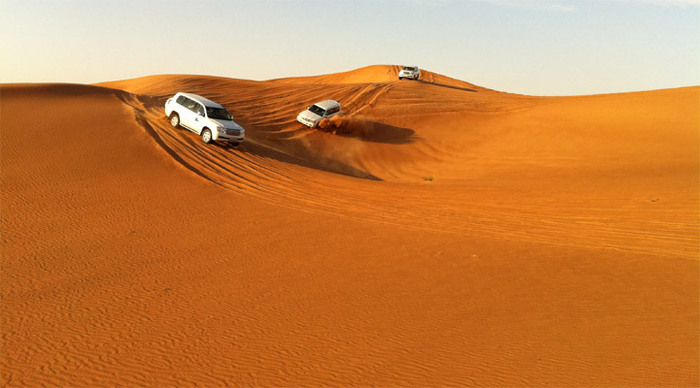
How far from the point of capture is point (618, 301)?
9.06 meters

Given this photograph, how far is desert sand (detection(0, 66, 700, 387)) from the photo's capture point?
6.72 metres

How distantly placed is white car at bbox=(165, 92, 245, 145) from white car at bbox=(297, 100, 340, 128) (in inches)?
359

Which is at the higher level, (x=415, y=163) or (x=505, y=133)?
(x=505, y=133)

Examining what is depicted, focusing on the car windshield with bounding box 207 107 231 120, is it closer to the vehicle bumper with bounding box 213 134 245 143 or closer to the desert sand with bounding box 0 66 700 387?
the vehicle bumper with bounding box 213 134 245 143

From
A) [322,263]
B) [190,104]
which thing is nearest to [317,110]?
[190,104]

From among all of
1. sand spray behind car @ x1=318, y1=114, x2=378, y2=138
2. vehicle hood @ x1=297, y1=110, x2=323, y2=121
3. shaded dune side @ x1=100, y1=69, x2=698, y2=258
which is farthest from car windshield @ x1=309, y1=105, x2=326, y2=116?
shaded dune side @ x1=100, y1=69, x2=698, y2=258

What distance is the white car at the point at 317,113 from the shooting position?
3105 centimetres

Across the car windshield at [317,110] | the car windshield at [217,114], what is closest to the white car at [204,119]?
the car windshield at [217,114]

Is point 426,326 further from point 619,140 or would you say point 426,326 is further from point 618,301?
point 619,140

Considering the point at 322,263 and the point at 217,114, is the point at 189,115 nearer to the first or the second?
the point at 217,114

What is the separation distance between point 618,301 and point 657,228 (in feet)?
16.5

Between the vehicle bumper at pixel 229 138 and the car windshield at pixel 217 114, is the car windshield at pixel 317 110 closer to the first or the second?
the car windshield at pixel 217 114

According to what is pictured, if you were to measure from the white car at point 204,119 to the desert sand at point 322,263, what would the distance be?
66 centimetres

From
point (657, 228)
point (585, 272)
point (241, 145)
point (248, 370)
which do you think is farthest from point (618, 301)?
point (241, 145)
